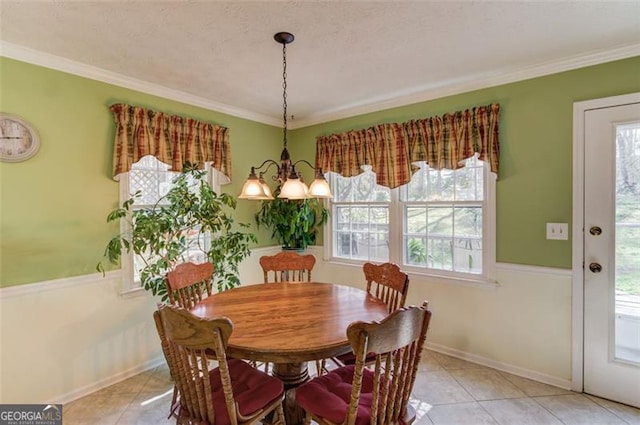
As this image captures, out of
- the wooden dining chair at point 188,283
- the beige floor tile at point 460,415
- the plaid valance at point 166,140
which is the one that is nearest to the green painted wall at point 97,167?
the plaid valance at point 166,140

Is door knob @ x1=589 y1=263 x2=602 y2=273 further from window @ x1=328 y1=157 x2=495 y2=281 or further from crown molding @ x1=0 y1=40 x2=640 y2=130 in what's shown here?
crown molding @ x1=0 y1=40 x2=640 y2=130

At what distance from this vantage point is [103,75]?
8.26 feet

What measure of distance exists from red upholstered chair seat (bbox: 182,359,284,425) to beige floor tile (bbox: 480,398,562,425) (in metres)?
1.57

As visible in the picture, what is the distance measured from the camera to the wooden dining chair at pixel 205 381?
1224 mm

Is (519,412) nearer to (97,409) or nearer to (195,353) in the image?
(195,353)

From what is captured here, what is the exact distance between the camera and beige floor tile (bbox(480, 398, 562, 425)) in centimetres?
205

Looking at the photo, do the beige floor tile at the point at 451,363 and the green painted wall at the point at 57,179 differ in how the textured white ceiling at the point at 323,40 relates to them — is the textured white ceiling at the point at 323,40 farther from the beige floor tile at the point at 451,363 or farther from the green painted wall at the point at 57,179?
the beige floor tile at the point at 451,363

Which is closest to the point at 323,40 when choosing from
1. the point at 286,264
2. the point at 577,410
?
the point at 286,264

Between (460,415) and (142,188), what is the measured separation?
3071mm

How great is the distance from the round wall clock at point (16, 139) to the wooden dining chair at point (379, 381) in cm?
237

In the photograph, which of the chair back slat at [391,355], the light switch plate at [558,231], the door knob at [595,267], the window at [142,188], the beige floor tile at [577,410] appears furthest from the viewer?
the window at [142,188]

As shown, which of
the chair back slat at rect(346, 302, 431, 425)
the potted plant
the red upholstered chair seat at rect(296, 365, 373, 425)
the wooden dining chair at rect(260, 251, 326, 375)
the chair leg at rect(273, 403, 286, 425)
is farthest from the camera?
the potted plant

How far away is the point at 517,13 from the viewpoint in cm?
180

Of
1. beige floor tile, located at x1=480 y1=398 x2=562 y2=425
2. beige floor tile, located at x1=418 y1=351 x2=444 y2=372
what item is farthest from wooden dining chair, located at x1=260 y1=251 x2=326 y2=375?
beige floor tile, located at x1=480 y1=398 x2=562 y2=425
